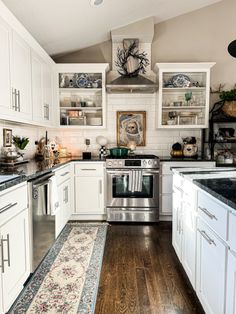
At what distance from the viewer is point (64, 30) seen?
10.8 feet

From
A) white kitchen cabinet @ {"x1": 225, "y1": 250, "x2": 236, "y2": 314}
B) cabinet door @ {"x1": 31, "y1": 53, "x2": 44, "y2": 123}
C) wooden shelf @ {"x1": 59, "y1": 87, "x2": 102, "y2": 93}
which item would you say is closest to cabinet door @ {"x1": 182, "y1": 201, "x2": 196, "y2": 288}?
white kitchen cabinet @ {"x1": 225, "y1": 250, "x2": 236, "y2": 314}

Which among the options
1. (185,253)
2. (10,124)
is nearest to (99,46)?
(10,124)

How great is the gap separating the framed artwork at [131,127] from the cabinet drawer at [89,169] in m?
0.74

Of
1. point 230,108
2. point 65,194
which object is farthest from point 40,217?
point 230,108

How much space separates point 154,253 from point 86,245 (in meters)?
0.77

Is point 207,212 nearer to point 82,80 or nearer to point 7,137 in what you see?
point 7,137

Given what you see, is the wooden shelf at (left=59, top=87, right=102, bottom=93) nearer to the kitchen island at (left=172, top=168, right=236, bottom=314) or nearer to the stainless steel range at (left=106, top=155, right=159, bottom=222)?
the stainless steel range at (left=106, top=155, right=159, bottom=222)

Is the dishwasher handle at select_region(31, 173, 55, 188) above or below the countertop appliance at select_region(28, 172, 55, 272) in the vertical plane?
above

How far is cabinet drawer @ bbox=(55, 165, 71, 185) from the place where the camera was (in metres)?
2.94

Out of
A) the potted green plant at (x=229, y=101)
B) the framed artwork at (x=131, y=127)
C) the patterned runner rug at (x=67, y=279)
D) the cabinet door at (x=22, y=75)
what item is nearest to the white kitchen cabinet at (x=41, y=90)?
the cabinet door at (x=22, y=75)

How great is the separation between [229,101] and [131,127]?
1.57 meters

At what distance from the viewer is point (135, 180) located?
3.55 meters

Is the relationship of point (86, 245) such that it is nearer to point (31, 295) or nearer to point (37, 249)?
point (37, 249)

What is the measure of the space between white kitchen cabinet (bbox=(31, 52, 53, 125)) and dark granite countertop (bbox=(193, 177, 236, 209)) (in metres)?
2.15
